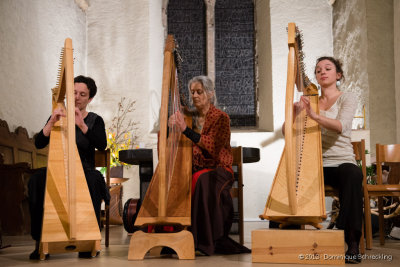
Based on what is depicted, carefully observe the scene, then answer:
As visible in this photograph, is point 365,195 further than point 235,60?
No

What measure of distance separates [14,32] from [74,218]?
337 centimetres

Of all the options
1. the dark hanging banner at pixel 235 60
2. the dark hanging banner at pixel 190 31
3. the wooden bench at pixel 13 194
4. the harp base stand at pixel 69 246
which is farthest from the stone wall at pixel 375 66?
the harp base stand at pixel 69 246

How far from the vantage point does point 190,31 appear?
26.8 feet

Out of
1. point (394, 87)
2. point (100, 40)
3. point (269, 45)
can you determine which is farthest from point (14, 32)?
point (394, 87)

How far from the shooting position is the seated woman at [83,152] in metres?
2.96

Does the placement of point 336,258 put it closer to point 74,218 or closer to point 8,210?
point 74,218

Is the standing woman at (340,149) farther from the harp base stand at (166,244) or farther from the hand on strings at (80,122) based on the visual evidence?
the hand on strings at (80,122)

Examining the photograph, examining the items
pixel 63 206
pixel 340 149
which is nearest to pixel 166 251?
pixel 63 206

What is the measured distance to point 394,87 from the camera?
6.21 m

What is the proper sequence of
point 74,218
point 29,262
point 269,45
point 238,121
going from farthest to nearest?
point 238,121 < point 269,45 < point 29,262 < point 74,218

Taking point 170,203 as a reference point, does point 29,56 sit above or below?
above

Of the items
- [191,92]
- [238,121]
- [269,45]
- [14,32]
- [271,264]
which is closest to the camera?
[271,264]

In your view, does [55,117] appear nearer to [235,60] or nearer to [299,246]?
[299,246]

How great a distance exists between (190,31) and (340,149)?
5.54 meters
